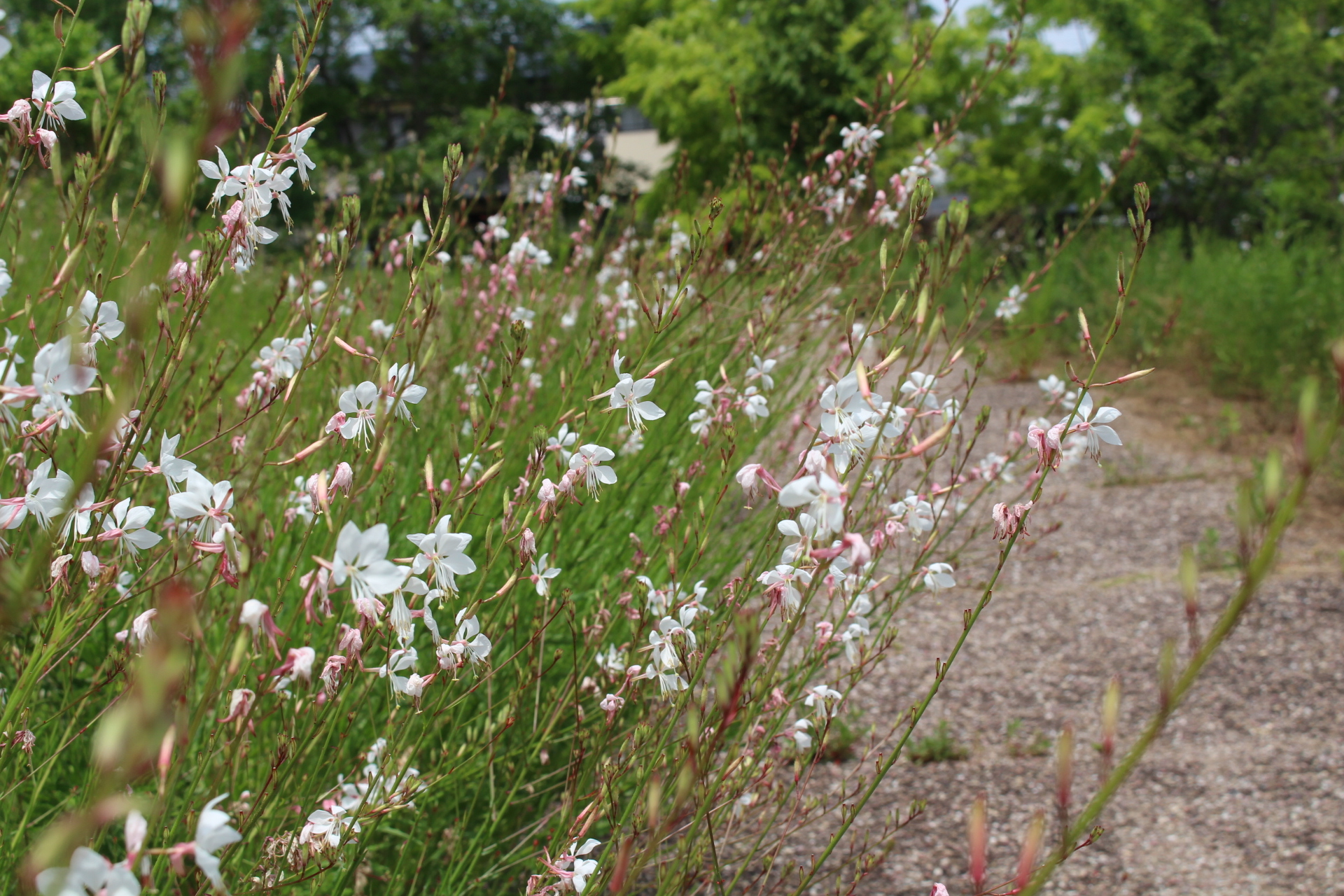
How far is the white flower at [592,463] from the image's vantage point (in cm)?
134

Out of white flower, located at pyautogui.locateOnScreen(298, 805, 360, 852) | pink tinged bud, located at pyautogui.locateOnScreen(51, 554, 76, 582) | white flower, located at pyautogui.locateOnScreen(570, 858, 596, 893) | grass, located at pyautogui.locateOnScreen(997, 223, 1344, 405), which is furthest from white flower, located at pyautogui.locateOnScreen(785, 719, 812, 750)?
grass, located at pyautogui.locateOnScreen(997, 223, 1344, 405)

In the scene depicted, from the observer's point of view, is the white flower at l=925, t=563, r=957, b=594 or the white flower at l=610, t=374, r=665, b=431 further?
the white flower at l=925, t=563, r=957, b=594

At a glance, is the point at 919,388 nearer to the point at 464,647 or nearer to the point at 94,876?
the point at 464,647

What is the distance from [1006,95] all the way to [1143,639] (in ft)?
54.4

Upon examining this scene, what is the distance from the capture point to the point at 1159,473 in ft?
20.7

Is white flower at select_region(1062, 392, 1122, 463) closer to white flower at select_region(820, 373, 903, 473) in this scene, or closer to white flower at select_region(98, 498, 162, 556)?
white flower at select_region(820, 373, 903, 473)

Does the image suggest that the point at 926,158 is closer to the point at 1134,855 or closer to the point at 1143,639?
the point at 1134,855

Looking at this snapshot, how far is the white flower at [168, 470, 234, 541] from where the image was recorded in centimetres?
95

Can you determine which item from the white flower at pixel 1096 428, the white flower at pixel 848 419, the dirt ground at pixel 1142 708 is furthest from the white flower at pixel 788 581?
the dirt ground at pixel 1142 708

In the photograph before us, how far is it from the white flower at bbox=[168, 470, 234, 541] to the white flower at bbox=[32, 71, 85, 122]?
0.68 metres

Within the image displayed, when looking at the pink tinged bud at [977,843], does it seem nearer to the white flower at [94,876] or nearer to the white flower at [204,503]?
the white flower at [94,876]

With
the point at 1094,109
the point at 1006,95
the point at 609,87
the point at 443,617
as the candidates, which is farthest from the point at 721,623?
the point at 609,87

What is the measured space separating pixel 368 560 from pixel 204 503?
0.27 meters

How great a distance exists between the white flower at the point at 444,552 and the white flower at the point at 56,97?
81cm
